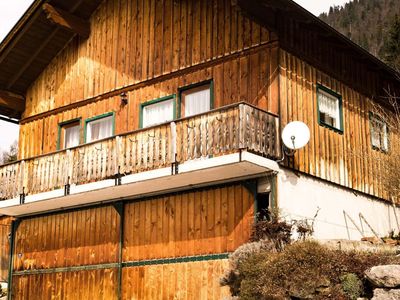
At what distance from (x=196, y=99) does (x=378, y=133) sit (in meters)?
7.04

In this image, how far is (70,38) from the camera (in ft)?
83.8

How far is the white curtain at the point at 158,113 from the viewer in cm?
2147

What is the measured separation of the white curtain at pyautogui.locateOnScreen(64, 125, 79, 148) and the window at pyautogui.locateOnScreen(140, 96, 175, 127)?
138 inches

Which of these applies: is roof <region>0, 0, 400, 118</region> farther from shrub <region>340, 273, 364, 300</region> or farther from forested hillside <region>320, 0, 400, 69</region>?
forested hillside <region>320, 0, 400, 69</region>

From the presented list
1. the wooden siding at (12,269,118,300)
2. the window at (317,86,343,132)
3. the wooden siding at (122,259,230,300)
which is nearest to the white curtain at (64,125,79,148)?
the wooden siding at (12,269,118,300)

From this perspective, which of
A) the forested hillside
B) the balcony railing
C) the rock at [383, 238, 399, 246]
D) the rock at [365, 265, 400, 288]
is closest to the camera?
the rock at [365, 265, 400, 288]

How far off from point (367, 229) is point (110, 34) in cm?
1085

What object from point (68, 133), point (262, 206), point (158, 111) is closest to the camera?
point (262, 206)

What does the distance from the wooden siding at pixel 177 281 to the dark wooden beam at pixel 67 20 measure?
29.0 feet

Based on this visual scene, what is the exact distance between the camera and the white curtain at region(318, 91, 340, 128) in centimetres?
2105

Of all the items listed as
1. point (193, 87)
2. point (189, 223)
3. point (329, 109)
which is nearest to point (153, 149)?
point (189, 223)

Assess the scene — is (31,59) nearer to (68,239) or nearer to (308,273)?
(68,239)

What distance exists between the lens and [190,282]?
1942 cm

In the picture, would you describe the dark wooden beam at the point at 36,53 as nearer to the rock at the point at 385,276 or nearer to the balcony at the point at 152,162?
the balcony at the point at 152,162
